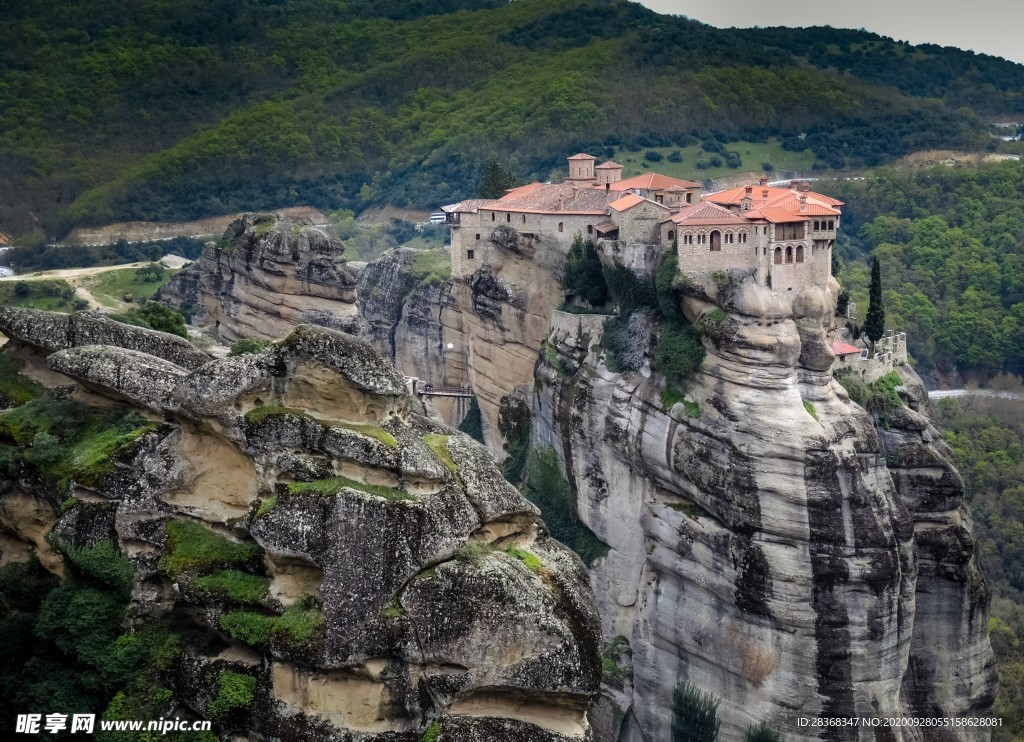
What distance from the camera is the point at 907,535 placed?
3956 cm

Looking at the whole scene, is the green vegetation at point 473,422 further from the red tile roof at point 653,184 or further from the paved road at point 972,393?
the paved road at point 972,393

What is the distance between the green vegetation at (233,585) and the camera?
21.2m

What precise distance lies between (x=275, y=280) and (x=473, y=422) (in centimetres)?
1099

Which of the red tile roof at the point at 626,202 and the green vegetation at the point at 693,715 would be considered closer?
the green vegetation at the point at 693,715

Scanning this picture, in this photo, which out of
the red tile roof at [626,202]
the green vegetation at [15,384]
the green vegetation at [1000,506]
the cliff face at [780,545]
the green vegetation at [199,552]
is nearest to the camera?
the green vegetation at [199,552]

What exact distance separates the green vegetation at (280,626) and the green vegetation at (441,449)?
3226 millimetres

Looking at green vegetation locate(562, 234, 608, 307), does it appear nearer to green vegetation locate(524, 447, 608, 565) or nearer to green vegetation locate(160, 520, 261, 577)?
green vegetation locate(524, 447, 608, 565)

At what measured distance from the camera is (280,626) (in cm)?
2047

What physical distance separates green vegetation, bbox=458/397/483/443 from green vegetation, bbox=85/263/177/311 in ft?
66.1

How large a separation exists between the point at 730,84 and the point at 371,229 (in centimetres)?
3093

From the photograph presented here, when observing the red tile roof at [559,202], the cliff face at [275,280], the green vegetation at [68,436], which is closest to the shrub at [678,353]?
the red tile roof at [559,202]

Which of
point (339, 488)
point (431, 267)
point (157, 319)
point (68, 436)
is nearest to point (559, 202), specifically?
point (431, 267)

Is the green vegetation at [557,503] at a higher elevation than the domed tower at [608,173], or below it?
below

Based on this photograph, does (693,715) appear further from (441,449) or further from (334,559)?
(334,559)
